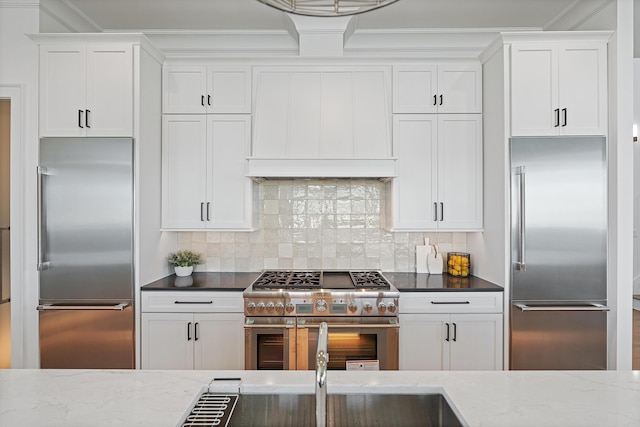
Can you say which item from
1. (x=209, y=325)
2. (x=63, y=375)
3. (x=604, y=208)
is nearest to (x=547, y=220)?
(x=604, y=208)

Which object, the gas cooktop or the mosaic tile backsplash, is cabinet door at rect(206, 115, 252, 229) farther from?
A: the gas cooktop

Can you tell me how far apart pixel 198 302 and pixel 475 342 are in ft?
6.46

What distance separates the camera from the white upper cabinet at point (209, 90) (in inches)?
127

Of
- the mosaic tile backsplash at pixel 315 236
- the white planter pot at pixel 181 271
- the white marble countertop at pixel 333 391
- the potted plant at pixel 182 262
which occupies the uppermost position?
the mosaic tile backsplash at pixel 315 236

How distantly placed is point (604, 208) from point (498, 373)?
76.2 inches

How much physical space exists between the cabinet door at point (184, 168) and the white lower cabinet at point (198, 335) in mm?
648

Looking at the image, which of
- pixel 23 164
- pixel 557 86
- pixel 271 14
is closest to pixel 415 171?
pixel 557 86

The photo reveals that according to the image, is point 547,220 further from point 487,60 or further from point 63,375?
point 63,375

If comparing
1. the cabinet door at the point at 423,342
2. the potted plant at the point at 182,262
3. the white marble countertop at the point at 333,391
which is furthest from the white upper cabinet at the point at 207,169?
the white marble countertop at the point at 333,391

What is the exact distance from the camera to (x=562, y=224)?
108 inches

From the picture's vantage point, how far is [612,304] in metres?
2.75

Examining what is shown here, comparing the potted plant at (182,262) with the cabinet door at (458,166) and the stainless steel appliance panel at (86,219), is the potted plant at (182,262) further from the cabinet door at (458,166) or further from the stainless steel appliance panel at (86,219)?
the cabinet door at (458,166)

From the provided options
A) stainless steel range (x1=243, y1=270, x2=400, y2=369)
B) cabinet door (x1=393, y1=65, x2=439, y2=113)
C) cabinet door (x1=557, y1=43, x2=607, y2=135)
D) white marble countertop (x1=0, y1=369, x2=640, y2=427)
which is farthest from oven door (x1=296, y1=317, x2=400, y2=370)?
cabinet door (x1=557, y1=43, x2=607, y2=135)

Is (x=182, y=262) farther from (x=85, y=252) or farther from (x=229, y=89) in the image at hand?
(x=229, y=89)
